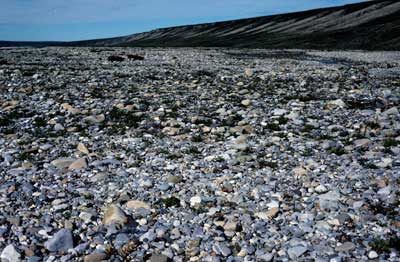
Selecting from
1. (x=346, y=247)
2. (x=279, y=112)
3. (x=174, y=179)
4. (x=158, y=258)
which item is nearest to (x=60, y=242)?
(x=158, y=258)

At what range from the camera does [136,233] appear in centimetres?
618

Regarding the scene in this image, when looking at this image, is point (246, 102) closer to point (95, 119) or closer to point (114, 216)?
point (95, 119)

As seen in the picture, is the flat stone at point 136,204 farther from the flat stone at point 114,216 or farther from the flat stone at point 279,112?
the flat stone at point 279,112

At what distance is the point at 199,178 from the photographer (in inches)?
328

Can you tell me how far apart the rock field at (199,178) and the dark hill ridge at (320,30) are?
7044 centimetres

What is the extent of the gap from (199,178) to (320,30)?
12996 cm

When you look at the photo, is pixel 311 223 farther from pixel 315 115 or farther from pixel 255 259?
pixel 315 115

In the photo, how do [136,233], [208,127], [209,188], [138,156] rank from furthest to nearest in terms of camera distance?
[208,127] → [138,156] → [209,188] → [136,233]

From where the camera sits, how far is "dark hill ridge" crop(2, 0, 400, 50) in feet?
298

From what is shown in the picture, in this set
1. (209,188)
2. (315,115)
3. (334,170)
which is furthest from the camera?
(315,115)

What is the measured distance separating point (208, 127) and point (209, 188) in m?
4.38

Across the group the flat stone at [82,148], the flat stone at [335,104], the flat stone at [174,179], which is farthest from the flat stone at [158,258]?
the flat stone at [335,104]

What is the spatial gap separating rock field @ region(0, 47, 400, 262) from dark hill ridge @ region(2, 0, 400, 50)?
231ft

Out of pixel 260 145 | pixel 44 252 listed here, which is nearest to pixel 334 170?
pixel 260 145
